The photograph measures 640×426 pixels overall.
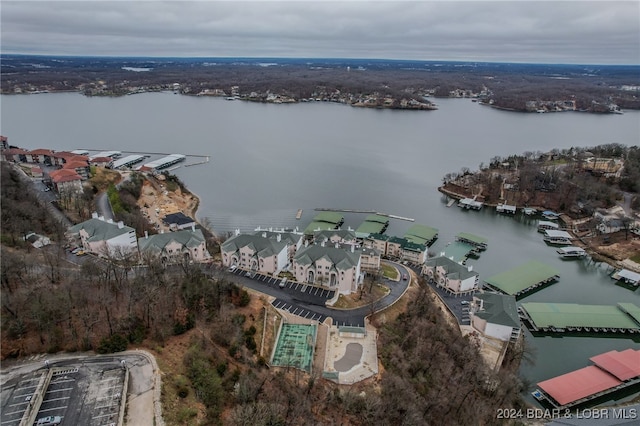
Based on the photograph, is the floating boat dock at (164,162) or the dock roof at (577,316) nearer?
the dock roof at (577,316)

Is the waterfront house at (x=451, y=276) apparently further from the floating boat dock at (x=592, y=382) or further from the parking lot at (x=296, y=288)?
the parking lot at (x=296, y=288)

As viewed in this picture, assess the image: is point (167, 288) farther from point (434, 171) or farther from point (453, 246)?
point (434, 171)

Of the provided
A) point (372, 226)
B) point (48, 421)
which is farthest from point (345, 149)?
point (48, 421)

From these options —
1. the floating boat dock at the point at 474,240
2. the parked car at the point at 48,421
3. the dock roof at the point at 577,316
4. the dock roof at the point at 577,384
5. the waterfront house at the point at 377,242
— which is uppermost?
the parked car at the point at 48,421

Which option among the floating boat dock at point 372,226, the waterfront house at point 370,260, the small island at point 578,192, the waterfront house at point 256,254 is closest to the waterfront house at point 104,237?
the waterfront house at point 256,254

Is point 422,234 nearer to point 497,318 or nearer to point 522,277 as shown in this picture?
point 522,277

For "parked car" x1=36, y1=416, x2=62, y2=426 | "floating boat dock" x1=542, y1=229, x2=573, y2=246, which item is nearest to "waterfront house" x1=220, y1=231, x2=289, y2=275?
"parked car" x1=36, y1=416, x2=62, y2=426
